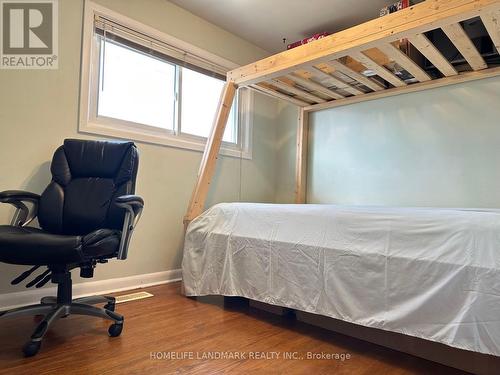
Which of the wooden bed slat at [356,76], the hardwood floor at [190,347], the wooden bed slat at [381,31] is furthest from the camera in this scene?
the wooden bed slat at [356,76]

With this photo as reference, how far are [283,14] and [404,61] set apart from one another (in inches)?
48.5

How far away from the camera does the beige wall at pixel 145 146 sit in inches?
74.0

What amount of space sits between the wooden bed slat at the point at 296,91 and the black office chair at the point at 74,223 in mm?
1226

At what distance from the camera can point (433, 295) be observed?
1220 mm

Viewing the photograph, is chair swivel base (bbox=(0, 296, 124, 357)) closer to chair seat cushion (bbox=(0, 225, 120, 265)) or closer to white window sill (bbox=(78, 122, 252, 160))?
chair seat cushion (bbox=(0, 225, 120, 265))

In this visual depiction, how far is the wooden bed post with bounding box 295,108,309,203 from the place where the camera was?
124 inches

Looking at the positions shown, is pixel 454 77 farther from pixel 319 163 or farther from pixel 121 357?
pixel 121 357

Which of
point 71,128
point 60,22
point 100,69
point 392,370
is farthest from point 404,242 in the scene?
point 60,22

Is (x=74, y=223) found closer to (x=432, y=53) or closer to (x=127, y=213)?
(x=127, y=213)

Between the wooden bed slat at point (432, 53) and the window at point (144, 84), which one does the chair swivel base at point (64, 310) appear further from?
the wooden bed slat at point (432, 53)

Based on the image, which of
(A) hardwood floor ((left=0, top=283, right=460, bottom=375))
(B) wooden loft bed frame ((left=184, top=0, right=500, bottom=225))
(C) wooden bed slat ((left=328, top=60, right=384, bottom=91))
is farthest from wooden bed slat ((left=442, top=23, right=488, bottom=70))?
(A) hardwood floor ((left=0, top=283, right=460, bottom=375))

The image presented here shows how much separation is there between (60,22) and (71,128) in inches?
26.5

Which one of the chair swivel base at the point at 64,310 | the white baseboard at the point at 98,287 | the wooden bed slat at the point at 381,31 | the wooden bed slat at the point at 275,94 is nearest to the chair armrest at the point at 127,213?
the chair swivel base at the point at 64,310

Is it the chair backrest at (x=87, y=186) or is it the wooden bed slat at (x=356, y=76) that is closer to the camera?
the chair backrest at (x=87, y=186)
